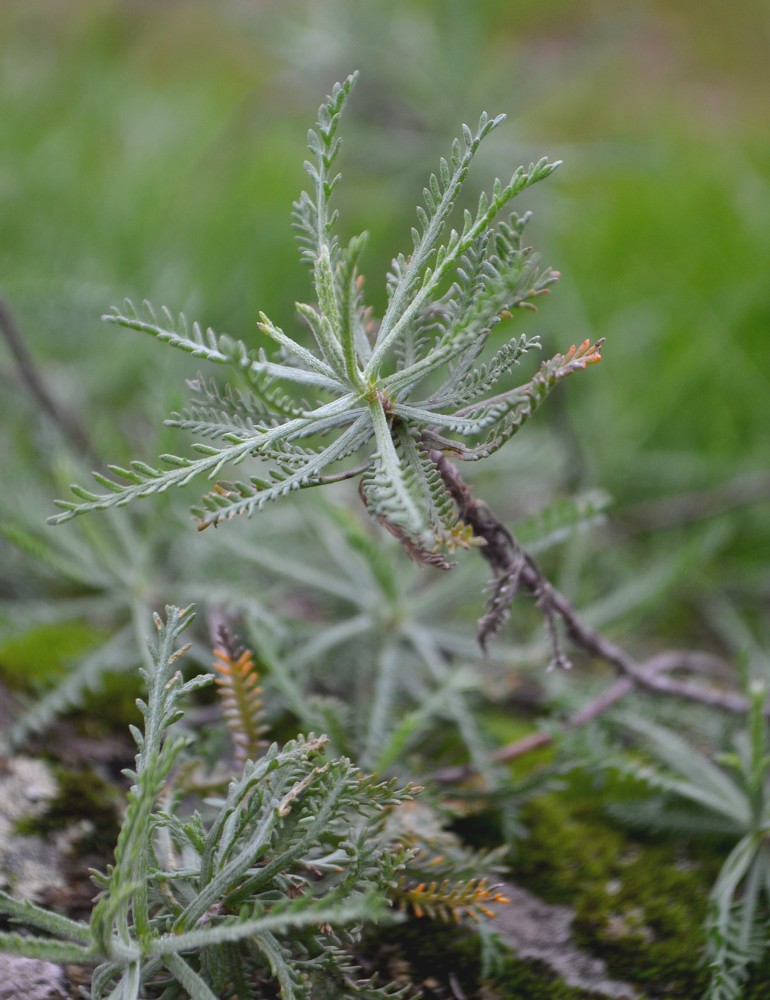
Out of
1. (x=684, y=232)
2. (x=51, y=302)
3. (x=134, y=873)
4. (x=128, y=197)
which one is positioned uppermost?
(x=684, y=232)

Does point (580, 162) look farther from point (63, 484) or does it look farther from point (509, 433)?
point (509, 433)

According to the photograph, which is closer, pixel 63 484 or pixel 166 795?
pixel 166 795

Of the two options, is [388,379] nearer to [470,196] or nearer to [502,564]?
[502,564]

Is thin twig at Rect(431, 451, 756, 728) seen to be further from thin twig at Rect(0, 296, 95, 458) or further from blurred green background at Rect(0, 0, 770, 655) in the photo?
thin twig at Rect(0, 296, 95, 458)

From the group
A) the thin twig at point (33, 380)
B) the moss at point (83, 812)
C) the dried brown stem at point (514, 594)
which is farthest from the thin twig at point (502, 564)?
the thin twig at point (33, 380)

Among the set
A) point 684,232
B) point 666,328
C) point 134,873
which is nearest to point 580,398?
point 666,328

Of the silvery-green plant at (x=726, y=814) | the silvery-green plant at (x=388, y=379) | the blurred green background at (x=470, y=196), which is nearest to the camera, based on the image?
the silvery-green plant at (x=388, y=379)

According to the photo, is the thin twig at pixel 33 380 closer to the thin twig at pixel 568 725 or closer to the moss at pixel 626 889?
the thin twig at pixel 568 725
